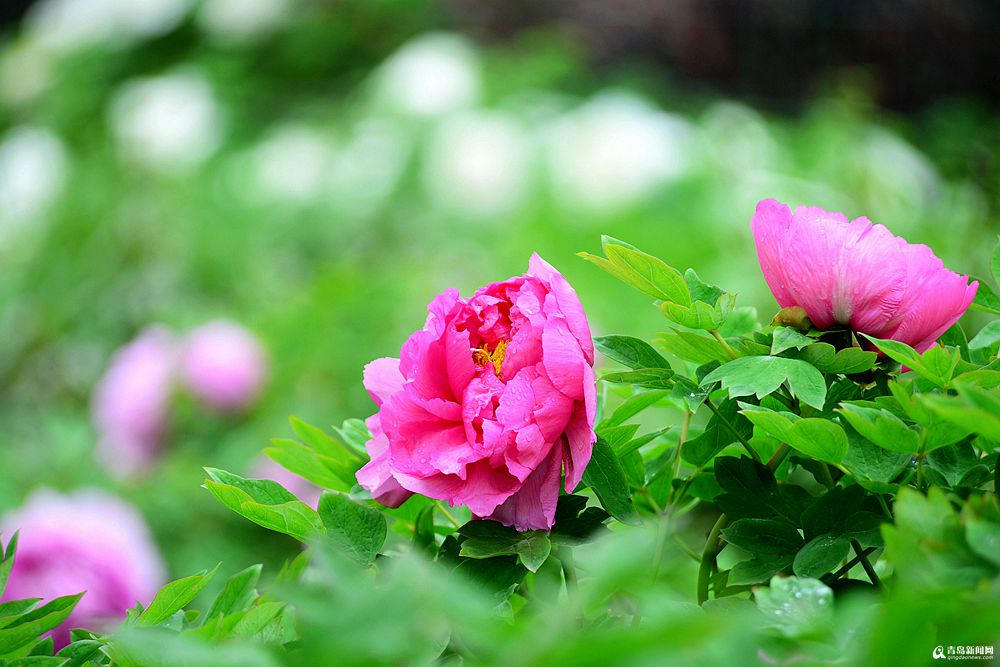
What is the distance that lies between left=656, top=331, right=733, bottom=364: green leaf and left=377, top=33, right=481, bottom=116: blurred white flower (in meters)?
2.01

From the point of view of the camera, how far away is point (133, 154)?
1.96 meters

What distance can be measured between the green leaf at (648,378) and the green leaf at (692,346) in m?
0.01

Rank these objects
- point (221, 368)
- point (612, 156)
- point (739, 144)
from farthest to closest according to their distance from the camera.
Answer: point (739, 144) → point (612, 156) → point (221, 368)

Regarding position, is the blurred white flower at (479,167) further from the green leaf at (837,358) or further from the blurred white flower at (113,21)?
the green leaf at (837,358)

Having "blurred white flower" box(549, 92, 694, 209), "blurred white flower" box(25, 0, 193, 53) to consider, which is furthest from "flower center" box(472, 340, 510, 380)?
"blurred white flower" box(25, 0, 193, 53)

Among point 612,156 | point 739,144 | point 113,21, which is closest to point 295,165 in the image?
point 612,156

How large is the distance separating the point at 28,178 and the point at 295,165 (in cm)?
58

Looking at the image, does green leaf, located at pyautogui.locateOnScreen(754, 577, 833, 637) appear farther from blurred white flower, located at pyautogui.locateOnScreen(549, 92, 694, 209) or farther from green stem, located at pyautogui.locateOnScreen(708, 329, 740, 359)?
blurred white flower, located at pyautogui.locateOnScreen(549, 92, 694, 209)

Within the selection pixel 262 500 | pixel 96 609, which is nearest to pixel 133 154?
pixel 96 609

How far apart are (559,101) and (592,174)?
0.74 metres

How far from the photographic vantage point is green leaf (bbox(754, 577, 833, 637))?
270mm

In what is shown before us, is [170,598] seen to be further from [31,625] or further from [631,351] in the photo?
[631,351]

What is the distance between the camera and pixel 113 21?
3148 millimetres

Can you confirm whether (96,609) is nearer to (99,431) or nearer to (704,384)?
(704,384)
